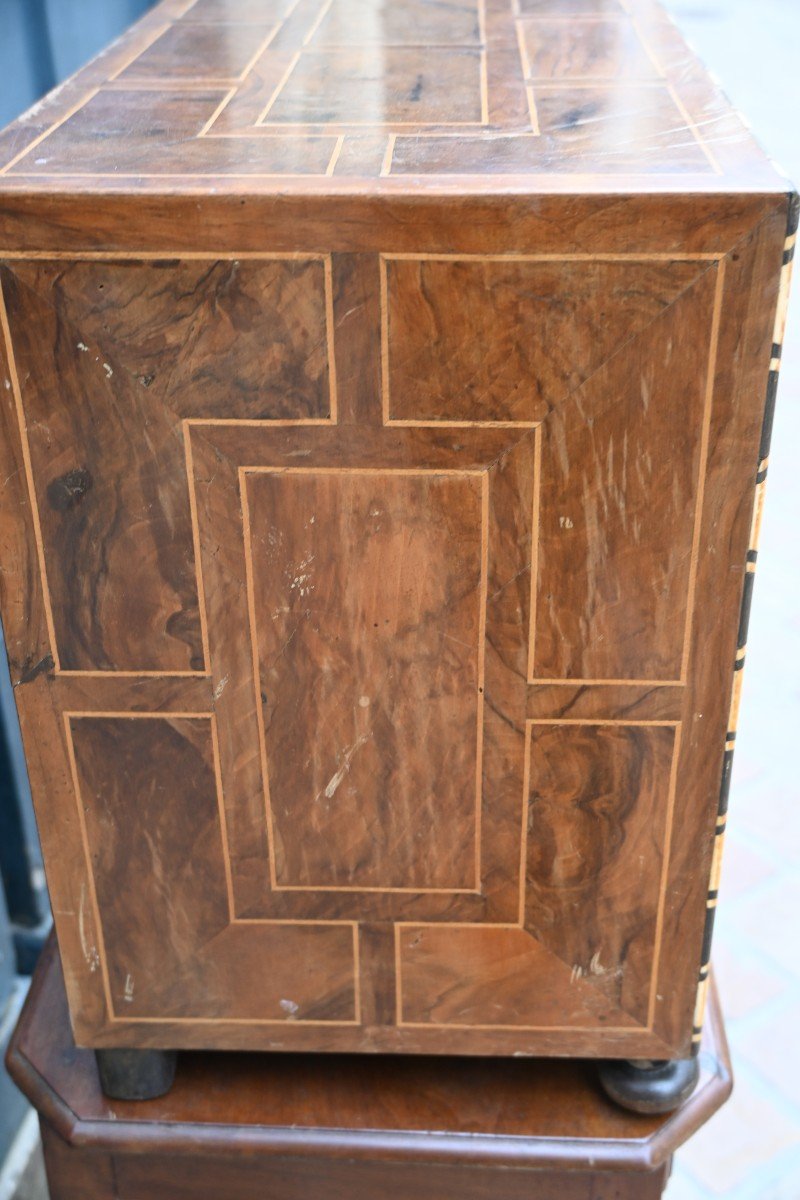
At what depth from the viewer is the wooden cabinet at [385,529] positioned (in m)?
0.63

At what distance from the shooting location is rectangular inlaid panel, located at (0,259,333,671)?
0.64 meters

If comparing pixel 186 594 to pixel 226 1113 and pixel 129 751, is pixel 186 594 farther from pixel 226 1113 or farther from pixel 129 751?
pixel 226 1113

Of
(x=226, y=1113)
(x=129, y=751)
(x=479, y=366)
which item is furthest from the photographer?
(x=226, y=1113)

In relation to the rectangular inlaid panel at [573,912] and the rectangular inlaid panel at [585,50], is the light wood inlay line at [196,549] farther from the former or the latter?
the rectangular inlaid panel at [585,50]

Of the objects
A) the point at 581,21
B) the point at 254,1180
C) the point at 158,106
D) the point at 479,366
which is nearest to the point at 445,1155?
the point at 254,1180

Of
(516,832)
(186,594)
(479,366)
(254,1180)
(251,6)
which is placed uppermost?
(251,6)

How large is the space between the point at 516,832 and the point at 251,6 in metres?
0.70

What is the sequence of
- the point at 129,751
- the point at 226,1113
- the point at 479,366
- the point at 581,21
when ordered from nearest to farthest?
the point at 479,366 < the point at 129,751 < the point at 226,1113 < the point at 581,21

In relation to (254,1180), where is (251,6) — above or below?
above

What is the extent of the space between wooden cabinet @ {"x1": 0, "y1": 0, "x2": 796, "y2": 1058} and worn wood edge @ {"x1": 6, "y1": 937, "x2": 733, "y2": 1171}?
0.06 meters

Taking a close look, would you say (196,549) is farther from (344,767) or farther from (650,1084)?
(650,1084)

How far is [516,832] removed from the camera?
77cm

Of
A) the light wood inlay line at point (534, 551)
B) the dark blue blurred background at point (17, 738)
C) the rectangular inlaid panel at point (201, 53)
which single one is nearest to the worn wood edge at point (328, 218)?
the light wood inlay line at point (534, 551)

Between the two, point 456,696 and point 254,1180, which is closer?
point 456,696
